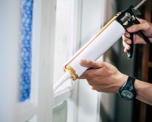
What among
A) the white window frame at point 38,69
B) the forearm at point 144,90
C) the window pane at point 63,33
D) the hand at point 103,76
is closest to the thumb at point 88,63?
the hand at point 103,76

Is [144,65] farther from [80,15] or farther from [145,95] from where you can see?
[145,95]

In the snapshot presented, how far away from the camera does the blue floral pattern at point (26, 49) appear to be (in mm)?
516

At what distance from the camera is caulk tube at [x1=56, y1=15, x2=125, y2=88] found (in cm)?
58

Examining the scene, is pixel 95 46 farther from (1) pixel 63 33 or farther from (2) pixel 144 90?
(1) pixel 63 33

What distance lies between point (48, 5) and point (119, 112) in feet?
2.76

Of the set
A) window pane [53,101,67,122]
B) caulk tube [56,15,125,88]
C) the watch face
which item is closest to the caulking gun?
caulk tube [56,15,125,88]

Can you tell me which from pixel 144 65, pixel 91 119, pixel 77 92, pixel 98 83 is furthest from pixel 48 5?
pixel 144 65

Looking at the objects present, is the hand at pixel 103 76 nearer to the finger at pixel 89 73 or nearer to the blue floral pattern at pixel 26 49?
the finger at pixel 89 73

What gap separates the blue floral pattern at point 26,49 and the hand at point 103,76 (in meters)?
0.17

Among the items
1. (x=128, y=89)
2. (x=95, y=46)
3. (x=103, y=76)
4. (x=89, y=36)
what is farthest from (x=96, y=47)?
(x=89, y=36)

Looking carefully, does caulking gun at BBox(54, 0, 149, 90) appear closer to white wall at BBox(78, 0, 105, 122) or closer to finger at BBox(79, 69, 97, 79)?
finger at BBox(79, 69, 97, 79)

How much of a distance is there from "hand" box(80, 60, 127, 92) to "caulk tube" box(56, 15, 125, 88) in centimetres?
2

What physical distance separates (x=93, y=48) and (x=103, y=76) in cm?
15

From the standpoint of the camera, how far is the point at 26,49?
55 centimetres
